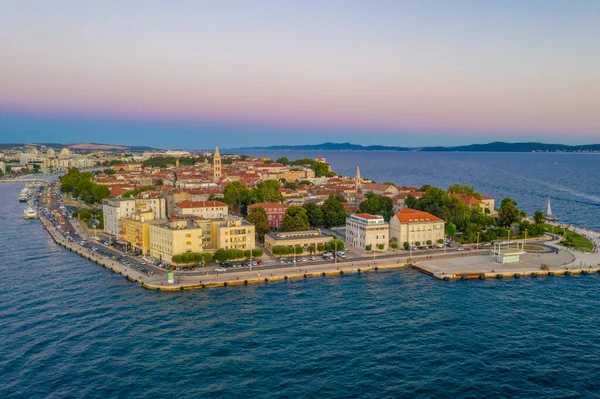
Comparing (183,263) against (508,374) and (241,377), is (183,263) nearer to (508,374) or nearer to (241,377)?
(241,377)

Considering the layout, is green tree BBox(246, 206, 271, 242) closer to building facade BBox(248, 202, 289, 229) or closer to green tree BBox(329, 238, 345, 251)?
building facade BBox(248, 202, 289, 229)

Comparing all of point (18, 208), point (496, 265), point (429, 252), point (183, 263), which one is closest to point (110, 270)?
point (183, 263)

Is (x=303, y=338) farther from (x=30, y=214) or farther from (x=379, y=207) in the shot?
(x=30, y=214)

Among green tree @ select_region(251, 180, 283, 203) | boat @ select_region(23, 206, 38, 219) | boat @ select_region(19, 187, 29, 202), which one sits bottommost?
boat @ select_region(23, 206, 38, 219)

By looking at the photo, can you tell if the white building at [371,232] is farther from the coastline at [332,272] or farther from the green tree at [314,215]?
the green tree at [314,215]

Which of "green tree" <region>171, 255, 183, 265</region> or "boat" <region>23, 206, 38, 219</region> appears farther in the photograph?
"boat" <region>23, 206, 38, 219</region>

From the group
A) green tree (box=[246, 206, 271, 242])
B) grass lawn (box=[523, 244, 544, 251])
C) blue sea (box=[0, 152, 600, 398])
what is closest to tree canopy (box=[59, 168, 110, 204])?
green tree (box=[246, 206, 271, 242])
